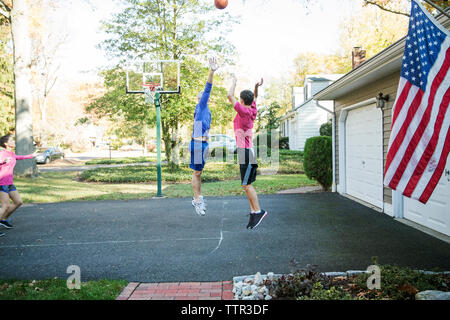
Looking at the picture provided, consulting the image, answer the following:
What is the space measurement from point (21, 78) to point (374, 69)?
51.0 feet

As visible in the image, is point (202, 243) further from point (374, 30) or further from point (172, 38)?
point (374, 30)

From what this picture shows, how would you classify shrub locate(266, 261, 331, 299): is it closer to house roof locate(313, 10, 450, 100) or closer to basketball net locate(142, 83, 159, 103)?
house roof locate(313, 10, 450, 100)

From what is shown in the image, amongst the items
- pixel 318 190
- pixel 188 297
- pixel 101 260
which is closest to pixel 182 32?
pixel 318 190

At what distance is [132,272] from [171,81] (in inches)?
458

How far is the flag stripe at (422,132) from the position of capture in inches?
129

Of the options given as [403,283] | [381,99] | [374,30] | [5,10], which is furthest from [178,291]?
[374,30]

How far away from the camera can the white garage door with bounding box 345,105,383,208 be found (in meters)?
8.80

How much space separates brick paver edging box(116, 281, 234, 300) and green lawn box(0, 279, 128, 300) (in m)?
0.14

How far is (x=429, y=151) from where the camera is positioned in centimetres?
330

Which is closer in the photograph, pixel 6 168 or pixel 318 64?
pixel 6 168

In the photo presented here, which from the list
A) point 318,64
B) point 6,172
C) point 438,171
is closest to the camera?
point 438,171

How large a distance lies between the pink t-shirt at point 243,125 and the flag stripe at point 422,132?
166cm

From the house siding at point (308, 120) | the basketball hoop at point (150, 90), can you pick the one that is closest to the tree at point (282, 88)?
the house siding at point (308, 120)
